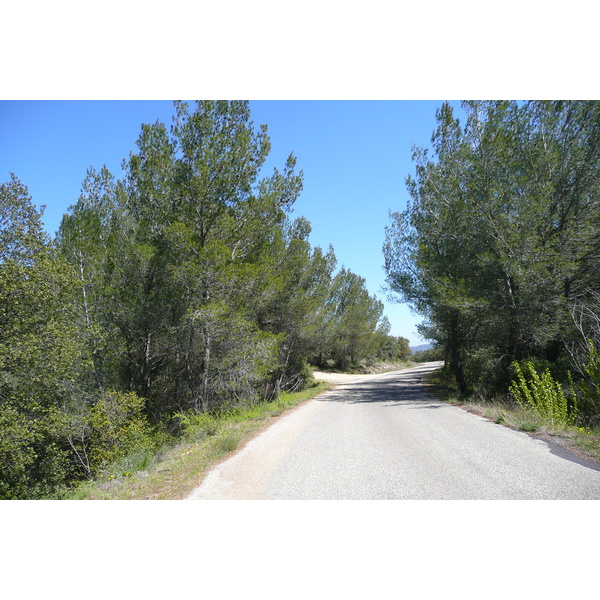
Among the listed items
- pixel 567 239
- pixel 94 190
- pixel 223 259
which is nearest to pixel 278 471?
pixel 223 259

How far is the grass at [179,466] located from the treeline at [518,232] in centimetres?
813

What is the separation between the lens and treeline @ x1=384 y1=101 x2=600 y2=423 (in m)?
11.0

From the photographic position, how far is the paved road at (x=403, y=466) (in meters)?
4.12

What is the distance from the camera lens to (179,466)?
5.64 meters

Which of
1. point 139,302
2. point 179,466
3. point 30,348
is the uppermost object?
point 139,302

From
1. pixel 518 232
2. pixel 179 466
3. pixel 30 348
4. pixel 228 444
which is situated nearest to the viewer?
pixel 179 466

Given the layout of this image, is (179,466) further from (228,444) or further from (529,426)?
(529,426)

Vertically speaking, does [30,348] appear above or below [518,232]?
below

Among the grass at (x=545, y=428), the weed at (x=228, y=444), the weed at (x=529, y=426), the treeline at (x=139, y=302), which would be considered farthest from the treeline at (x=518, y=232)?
the weed at (x=228, y=444)

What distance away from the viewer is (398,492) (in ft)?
13.6

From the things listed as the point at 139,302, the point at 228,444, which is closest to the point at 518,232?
the point at 228,444

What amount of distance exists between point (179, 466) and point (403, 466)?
3.65 metres

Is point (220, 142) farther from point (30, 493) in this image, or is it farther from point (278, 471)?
point (30, 493)

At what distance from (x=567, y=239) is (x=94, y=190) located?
18.0 metres
